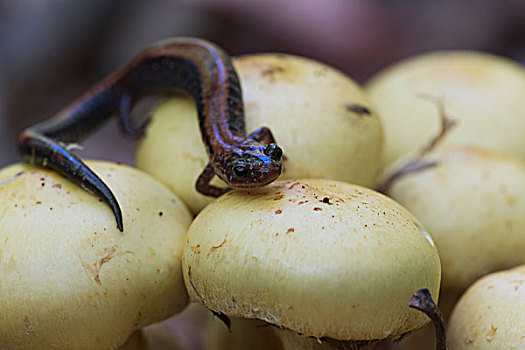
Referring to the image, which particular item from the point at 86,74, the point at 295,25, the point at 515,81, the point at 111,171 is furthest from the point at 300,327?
the point at 86,74

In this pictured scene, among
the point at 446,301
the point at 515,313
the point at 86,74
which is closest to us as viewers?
the point at 515,313

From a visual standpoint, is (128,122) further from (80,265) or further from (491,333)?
(491,333)

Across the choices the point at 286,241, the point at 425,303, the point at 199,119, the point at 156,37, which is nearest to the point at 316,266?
the point at 286,241

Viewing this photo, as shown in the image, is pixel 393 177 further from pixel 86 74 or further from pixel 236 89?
pixel 86 74

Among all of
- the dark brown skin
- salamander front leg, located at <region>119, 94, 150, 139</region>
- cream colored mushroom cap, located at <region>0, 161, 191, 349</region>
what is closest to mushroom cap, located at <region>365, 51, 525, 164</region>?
the dark brown skin

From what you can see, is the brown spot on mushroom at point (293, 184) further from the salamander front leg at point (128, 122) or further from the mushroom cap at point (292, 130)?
the salamander front leg at point (128, 122)

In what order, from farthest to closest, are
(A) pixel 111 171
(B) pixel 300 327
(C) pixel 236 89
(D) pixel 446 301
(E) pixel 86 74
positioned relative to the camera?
(E) pixel 86 74 → (D) pixel 446 301 → (C) pixel 236 89 → (A) pixel 111 171 → (B) pixel 300 327

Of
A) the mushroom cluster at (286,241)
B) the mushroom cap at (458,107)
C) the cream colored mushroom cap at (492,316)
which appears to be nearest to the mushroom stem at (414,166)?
the mushroom cluster at (286,241)
